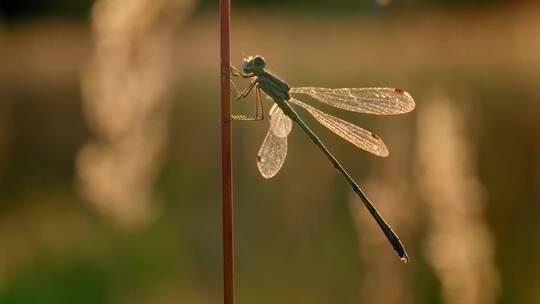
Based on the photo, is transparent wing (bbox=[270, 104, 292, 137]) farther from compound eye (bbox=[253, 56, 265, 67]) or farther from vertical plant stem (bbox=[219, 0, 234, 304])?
vertical plant stem (bbox=[219, 0, 234, 304])

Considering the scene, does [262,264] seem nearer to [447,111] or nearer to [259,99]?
[447,111]

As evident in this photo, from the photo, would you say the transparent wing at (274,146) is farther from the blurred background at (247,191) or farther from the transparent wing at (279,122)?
the blurred background at (247,191)

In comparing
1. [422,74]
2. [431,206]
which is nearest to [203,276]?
[431,206]

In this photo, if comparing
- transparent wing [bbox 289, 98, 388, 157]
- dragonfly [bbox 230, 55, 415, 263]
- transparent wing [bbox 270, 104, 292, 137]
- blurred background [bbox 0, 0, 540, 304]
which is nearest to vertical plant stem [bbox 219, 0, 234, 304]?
dragonfly [bbox 230, 55, 415, 263]

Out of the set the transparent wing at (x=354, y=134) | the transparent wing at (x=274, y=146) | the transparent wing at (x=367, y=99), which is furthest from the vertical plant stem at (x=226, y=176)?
the transparent wing at (x=367, y=99)

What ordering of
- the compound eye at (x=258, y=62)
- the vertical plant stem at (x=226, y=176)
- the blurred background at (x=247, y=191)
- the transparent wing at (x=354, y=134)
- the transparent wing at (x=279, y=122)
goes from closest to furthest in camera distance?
1. the vertical plant stem at (x=226, y=176)
2. the compound eye at (x=258, y=62)
3. the transparent wing at (x=279, y=122)
4. the transparent wing at (x=354, y=134)
5. the blurred background at (x=247, y=191)

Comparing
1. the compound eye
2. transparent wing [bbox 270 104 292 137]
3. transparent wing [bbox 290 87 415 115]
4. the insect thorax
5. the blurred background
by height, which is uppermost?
the compound eye
